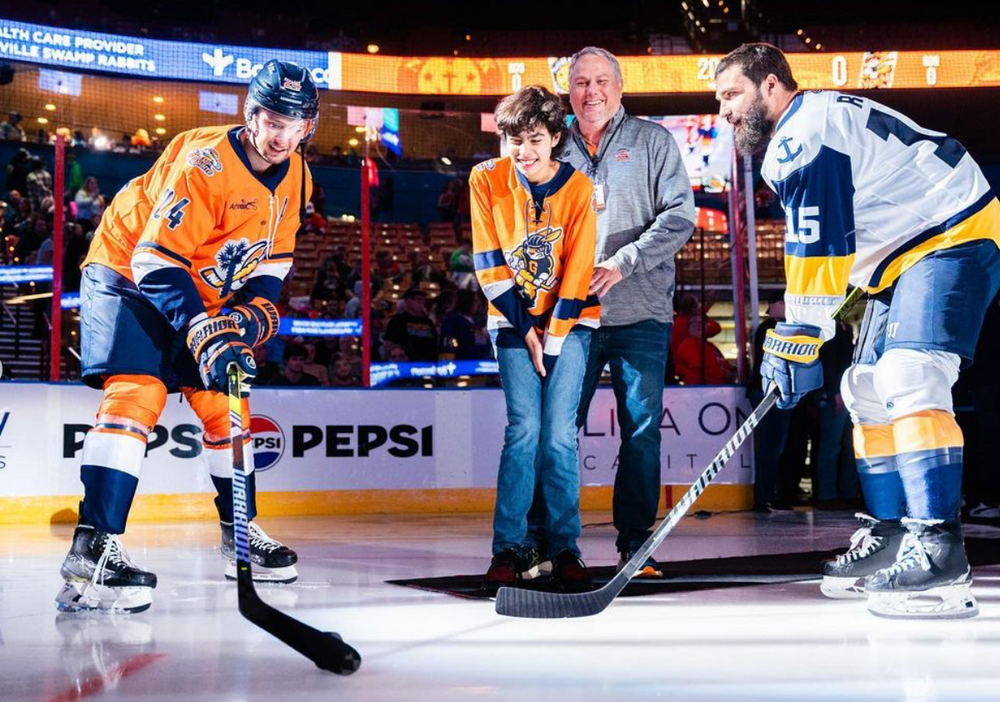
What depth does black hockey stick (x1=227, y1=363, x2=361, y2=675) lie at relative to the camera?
7.31 ft

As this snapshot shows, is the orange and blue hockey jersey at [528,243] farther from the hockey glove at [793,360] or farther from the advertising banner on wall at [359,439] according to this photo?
the advertising banner on wall at [359,439]

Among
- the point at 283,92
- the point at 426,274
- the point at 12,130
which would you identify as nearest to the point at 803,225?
the point at 283,92

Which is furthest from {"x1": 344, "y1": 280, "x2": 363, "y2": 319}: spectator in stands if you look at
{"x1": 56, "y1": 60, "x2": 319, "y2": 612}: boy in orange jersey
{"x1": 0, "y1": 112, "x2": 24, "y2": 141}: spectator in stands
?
{"x1": 0, "y1": 112, "x2": 24, "y2": 141}: spectator in stands

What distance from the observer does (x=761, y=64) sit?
3191 mm

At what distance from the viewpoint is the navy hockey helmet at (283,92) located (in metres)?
3.28

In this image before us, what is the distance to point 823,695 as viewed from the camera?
2018mm

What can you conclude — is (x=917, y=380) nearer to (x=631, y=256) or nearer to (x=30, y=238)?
(x=631, y=256)

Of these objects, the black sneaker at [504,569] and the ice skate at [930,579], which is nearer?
the ice skate at [930,579]

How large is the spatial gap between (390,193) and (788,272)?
1167 cm

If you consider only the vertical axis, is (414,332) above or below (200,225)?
below

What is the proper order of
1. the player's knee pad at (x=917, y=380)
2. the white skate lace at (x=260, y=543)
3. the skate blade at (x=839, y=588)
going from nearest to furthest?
the player's knee pad at (x=917, y=380) < the skate blade at (x=839, y=588) < the white skate lace at (x=260, y=543)

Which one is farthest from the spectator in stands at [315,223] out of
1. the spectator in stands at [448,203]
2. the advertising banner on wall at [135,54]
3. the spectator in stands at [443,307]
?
the advertising banner on wall at [135,54]

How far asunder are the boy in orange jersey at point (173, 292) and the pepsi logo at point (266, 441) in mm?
3295

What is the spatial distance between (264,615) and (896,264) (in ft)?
6.18
